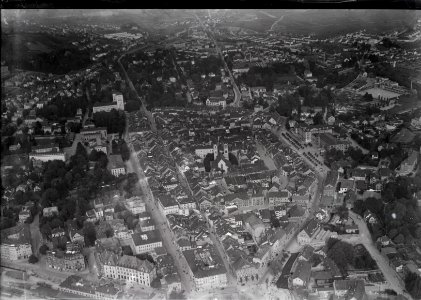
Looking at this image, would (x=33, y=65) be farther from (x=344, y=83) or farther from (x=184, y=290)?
(x=344, y=83)

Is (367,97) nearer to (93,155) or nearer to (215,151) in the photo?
(215,151)

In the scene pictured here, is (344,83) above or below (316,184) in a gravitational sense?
above

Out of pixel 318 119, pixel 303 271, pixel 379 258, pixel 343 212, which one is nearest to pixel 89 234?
pixel 303 271

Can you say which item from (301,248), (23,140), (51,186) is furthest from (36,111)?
(301,248)

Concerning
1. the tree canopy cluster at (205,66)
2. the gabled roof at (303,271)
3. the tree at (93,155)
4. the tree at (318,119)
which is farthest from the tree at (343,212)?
the tree at (93,155)

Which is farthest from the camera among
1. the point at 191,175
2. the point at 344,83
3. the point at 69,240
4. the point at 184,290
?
the point at 344,83

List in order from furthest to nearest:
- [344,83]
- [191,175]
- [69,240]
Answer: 1. [344,83]
2. [191,175]
3. [69,240]

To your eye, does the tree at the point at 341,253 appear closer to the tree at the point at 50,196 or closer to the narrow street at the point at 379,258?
the narrow street at the point at 379,258
